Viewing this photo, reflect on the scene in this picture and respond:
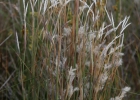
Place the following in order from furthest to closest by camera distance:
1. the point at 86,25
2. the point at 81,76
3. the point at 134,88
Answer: the point at 134,88
the point at 86,25
the point at 81,76

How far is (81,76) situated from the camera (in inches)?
71.2

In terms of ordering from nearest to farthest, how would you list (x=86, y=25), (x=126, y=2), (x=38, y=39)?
(x=86, y=25) < (x=38, y=39) < (x=126, y=2)

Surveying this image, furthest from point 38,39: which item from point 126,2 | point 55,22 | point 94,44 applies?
point 126,2

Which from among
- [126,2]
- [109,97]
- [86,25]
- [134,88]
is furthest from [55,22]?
[126,2]

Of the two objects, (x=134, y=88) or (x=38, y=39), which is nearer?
(x=38, y=39)

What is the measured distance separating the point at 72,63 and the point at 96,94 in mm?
191

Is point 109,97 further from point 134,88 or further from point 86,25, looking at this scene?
point 134,88

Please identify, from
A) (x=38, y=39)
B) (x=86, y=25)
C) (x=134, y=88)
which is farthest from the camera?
(x=134, y=88)

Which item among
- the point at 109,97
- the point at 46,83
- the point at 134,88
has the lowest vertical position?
the point at 134,88

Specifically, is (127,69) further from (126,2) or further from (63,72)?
(63,72)

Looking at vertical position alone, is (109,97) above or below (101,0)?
below

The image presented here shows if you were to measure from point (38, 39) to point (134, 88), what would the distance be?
35.1 inches

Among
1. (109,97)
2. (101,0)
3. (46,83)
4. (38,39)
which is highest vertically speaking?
(101,0)

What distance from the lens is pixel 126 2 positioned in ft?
10.8
